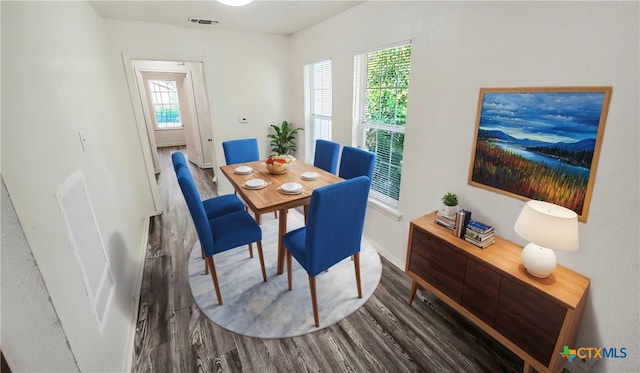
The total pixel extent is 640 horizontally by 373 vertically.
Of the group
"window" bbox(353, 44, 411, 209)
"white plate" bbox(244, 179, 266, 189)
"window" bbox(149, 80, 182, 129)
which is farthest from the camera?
"window" bbox(149, 80, 182, 129)

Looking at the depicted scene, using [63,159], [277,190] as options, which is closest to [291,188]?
[277,190]

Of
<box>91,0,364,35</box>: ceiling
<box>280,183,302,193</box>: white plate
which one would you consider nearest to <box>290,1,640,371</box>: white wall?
<box>91,0,364,35</box>: ceiling

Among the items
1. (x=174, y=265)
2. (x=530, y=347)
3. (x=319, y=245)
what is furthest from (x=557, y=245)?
(x=174, y=265)

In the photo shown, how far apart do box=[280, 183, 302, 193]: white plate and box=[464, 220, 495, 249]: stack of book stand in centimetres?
127

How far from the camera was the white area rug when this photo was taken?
1.98 metres

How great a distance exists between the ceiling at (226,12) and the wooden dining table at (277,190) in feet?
5.35

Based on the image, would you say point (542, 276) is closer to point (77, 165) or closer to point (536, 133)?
point (536, 133)

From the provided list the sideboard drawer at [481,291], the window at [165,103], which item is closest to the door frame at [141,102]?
the sideboard drawer at [481,291]

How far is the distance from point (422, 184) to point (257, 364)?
Answer: 1.84 meters

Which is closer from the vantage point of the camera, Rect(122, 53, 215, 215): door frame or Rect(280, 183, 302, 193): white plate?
Rect(280, 183, 302, 193): white plate

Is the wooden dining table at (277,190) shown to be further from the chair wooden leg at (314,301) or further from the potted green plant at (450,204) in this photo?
the potted green plant at (450,204)

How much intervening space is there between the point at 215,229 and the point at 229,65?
267cm

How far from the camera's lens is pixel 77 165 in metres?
1.47

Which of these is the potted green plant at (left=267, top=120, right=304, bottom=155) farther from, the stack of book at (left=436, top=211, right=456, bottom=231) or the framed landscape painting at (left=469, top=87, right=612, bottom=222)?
the framed landscape painting at (left=469, top=87, right=612, bottom=222)
